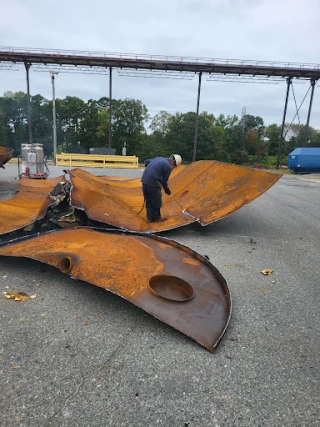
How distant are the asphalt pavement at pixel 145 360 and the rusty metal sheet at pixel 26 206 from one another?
822 millimetres

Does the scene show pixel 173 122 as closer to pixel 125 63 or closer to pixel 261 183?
pixel 125 63

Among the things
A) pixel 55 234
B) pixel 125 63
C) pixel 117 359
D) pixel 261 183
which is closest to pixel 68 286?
pixel 55 234

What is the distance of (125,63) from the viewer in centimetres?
2436

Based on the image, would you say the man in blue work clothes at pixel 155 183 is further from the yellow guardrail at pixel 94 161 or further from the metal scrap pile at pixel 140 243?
the yellow guardrail at pixel 94 161

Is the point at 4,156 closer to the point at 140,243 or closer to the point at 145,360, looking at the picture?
the point at 140,243

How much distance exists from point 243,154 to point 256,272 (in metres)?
35.6

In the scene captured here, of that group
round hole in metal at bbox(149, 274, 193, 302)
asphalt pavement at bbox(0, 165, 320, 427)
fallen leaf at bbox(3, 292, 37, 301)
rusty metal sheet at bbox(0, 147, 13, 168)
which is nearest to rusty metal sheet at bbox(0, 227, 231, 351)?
round hole in metal at bbox(149, 274, 193, 302)

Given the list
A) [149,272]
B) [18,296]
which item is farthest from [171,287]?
[18,296]

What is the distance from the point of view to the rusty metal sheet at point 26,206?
4.13 metres

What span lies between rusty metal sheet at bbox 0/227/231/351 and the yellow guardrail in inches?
672

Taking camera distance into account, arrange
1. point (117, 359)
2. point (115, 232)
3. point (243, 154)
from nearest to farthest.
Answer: point (117, 359)
point (115, 232)
point (243, 154)

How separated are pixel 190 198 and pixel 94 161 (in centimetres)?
1575

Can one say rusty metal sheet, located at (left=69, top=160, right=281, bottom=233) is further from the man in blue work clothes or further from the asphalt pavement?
the asphalt pavement

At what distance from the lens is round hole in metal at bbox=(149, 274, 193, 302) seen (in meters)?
2.71
